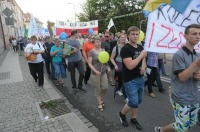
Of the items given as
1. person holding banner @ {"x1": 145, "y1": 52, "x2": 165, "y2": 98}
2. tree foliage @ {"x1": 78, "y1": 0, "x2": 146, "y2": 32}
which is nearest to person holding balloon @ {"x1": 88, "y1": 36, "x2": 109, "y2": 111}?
person holding banner @ {"x1": 145, "y1": 52, "x2": 165, "y2": 98}

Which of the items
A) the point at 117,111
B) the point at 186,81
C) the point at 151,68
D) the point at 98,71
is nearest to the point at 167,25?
the point at 186,81

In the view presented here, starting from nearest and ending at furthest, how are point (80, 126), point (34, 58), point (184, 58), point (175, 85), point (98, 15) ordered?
point (184, 58), point (175, 85), point (80, 126), point (34, 58), point (98, 15)

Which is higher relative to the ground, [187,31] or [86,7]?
[86,7]

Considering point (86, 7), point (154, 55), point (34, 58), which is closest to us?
point (154, 55)

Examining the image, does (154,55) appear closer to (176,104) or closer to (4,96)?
(176,104)

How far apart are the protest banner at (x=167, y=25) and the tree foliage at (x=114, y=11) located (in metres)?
18.0

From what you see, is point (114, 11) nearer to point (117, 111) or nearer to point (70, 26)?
point (70, 26)

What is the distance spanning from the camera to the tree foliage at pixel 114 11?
80.6 ft

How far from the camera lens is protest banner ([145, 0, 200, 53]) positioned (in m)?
2.59

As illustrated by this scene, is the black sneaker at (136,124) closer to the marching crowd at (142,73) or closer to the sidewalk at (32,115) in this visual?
the marching crowd at (142,73)

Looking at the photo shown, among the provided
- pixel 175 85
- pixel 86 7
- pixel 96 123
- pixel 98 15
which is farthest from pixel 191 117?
pixel 86 7

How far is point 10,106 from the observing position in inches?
205

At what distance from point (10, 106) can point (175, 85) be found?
13.9 feet

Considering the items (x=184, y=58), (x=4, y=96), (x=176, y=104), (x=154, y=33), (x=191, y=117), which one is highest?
(x=154, y=33)
